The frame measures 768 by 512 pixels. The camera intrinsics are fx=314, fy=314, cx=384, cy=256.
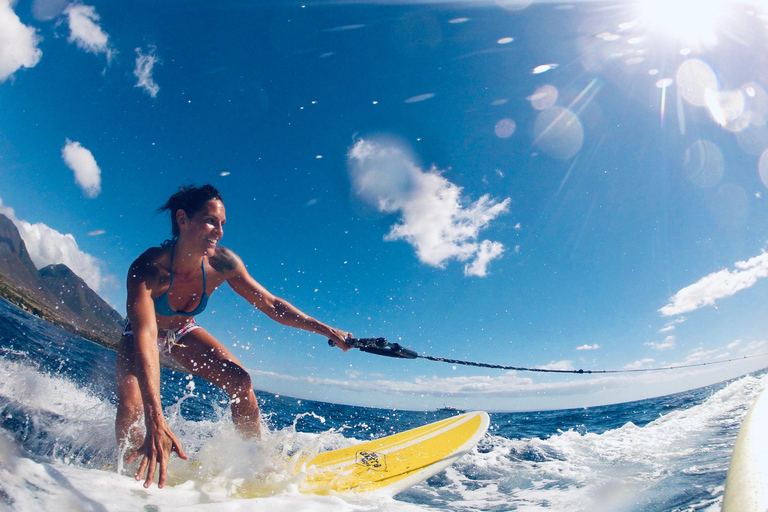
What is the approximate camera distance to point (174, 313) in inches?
133

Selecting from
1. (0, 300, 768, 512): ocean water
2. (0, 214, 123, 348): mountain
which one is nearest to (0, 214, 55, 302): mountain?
(0, 214, 123, 348): mountain

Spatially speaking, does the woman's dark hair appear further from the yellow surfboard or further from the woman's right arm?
the yellow surfboard

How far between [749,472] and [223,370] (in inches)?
153

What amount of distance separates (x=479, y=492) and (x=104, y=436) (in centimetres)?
419

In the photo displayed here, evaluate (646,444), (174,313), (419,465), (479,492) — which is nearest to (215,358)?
(174,313)

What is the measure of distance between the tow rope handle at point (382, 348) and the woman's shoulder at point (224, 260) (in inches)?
66.5

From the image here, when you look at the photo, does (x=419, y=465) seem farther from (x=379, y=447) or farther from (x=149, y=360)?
(x=149, y=360)

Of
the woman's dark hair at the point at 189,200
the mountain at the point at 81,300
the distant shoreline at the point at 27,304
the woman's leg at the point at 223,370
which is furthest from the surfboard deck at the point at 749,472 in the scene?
the mountain at the point at 81,300

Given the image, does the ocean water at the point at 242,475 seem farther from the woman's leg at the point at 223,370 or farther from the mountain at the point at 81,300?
the mountain at the point at 81,300

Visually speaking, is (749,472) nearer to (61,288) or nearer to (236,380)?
(236,380)

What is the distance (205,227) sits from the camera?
3.09m

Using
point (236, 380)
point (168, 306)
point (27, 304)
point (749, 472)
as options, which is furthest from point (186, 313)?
point (27, 304)

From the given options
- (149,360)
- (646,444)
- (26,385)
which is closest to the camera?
(149,360)

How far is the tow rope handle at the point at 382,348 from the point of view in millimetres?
3414
